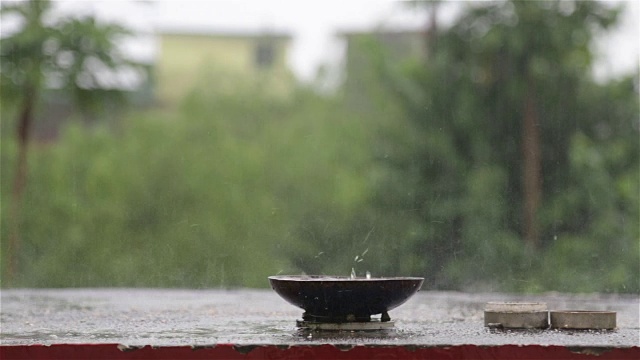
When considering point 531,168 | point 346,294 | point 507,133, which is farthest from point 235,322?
point 507,133

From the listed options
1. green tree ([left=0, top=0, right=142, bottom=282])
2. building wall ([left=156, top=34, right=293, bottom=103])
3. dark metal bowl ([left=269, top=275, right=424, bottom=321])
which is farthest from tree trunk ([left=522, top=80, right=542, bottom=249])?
building wall ([left=156, top=34, right=293, bottom=103])

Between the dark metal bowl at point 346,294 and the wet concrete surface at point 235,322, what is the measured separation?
130 millimetres

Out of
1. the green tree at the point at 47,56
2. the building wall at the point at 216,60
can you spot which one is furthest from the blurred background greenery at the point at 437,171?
the building wall at the point at 216,60

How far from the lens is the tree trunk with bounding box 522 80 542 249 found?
15.4 meters

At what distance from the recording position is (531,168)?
1564 cm

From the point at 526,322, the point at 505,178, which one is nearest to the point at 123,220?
the point at 505,178

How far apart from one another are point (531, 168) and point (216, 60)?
17.6 meters

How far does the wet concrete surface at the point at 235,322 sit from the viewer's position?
3.93m

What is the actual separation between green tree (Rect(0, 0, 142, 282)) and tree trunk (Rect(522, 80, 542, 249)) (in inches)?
226

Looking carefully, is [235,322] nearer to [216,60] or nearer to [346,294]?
[346,294]

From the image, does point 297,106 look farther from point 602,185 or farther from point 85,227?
point 602,185

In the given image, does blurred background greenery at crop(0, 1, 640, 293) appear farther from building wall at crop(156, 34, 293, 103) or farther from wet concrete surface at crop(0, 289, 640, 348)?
building wall at crop(156, 34, 293, 103)

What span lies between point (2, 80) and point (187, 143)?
24.2ft

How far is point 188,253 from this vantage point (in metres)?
20.2
